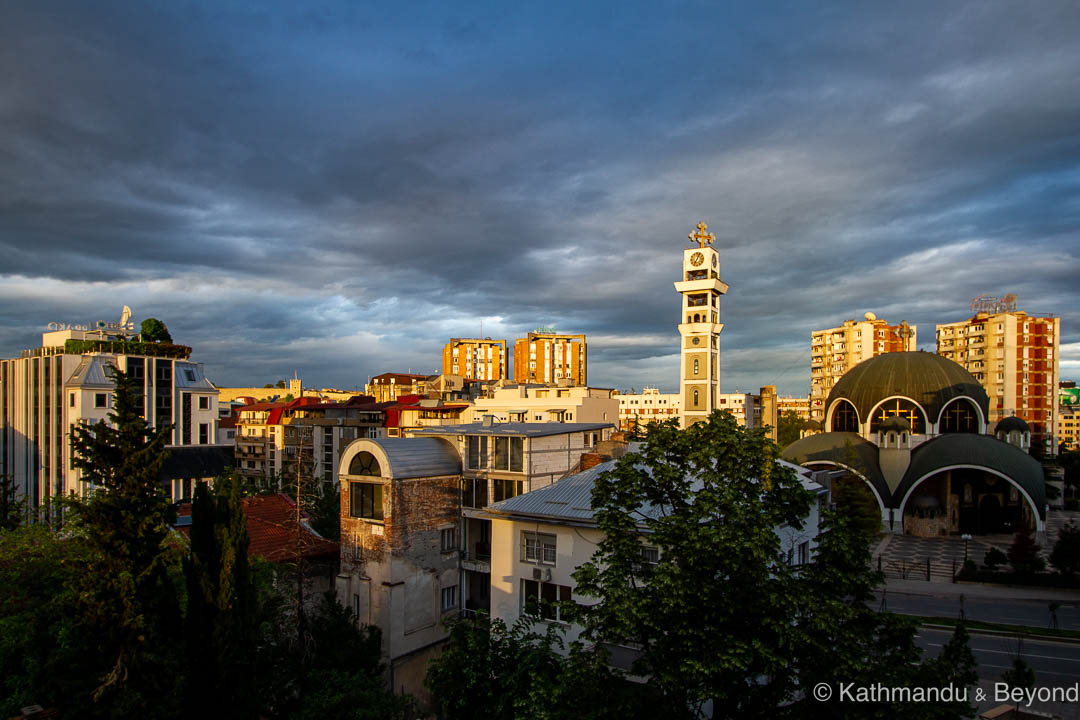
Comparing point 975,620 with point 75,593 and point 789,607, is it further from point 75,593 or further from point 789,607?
point 75,593

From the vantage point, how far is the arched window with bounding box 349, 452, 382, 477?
24.3 metres

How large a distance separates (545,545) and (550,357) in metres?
130

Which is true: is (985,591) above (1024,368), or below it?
below

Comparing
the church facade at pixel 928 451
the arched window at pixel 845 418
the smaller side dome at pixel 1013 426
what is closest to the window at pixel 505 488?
the church facade at pixel 928 451

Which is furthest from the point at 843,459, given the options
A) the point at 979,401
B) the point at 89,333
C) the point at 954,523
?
the point at 89,333

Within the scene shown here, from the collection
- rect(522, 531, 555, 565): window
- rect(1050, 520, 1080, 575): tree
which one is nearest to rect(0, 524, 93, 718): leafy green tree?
rect(522, 531, 555, 565): window

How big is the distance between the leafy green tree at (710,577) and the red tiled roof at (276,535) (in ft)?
52.4

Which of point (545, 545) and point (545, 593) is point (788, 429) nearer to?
point (545, 545)

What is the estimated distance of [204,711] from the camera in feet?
48.2

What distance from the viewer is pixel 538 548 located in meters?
21.8

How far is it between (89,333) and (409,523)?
4710 cm

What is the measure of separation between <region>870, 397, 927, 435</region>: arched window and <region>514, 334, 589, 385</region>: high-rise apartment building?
95.0m

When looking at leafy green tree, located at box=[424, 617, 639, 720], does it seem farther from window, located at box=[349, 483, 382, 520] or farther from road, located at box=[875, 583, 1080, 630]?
road, located at box=[875, 583, 1080, 630]

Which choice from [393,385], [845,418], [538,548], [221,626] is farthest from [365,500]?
[393,385]
